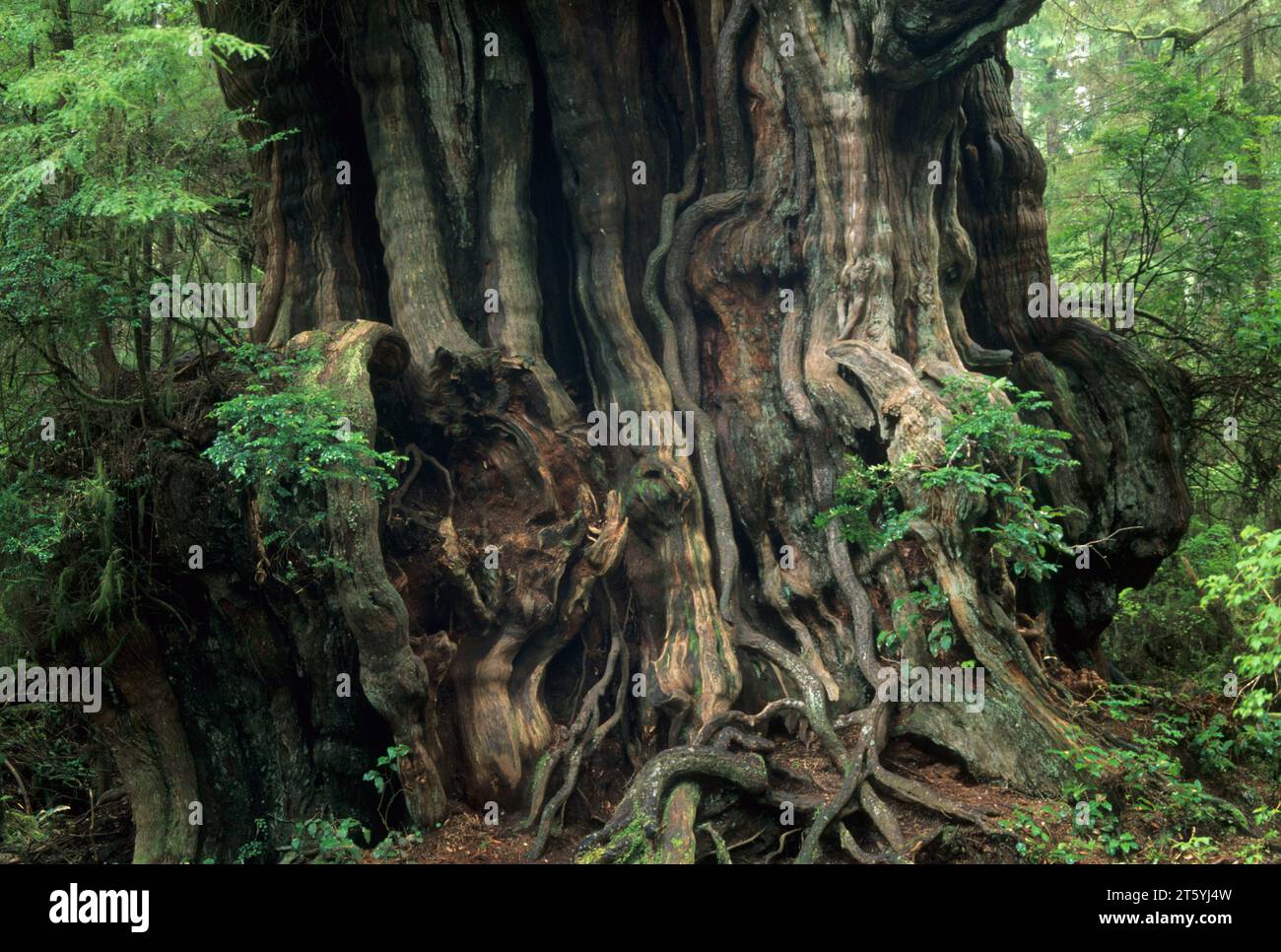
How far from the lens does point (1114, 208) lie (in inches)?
436

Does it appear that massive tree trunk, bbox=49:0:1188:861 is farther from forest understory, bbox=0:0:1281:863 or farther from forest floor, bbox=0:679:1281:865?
forest floor, bbox=0:679:1281:865

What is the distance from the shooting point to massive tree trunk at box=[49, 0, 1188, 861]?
680cm

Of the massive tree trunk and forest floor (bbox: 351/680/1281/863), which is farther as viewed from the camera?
the massive tree trunk

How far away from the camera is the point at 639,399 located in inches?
Result: 321

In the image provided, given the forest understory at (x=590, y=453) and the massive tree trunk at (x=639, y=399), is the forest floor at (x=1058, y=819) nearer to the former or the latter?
the forest understory at (x=590, y=453)

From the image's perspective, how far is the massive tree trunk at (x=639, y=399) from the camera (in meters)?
6.80

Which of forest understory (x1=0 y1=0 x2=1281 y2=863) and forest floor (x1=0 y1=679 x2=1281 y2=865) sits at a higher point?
forest understory (x1=0 y1=0 x2=1281 y2=863)

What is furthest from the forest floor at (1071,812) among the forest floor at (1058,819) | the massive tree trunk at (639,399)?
the massive tree trunk at (639,399)

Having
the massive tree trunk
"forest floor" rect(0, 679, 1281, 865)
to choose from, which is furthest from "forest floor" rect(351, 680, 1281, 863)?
the massive tree trunk

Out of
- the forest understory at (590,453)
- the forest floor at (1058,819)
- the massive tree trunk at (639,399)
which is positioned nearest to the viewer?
the forest floor at (1058,819)

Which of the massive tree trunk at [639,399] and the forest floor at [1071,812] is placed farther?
the massive tree trunk at [639,399]

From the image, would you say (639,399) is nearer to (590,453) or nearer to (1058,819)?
(590,453)

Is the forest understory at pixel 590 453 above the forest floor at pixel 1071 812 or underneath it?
above

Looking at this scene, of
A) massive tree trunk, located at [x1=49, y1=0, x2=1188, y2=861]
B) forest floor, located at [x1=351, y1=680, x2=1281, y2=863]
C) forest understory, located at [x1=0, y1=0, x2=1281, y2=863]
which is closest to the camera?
forest floor, located at [x1=351, y1=680, x2=1281, y2=863]
